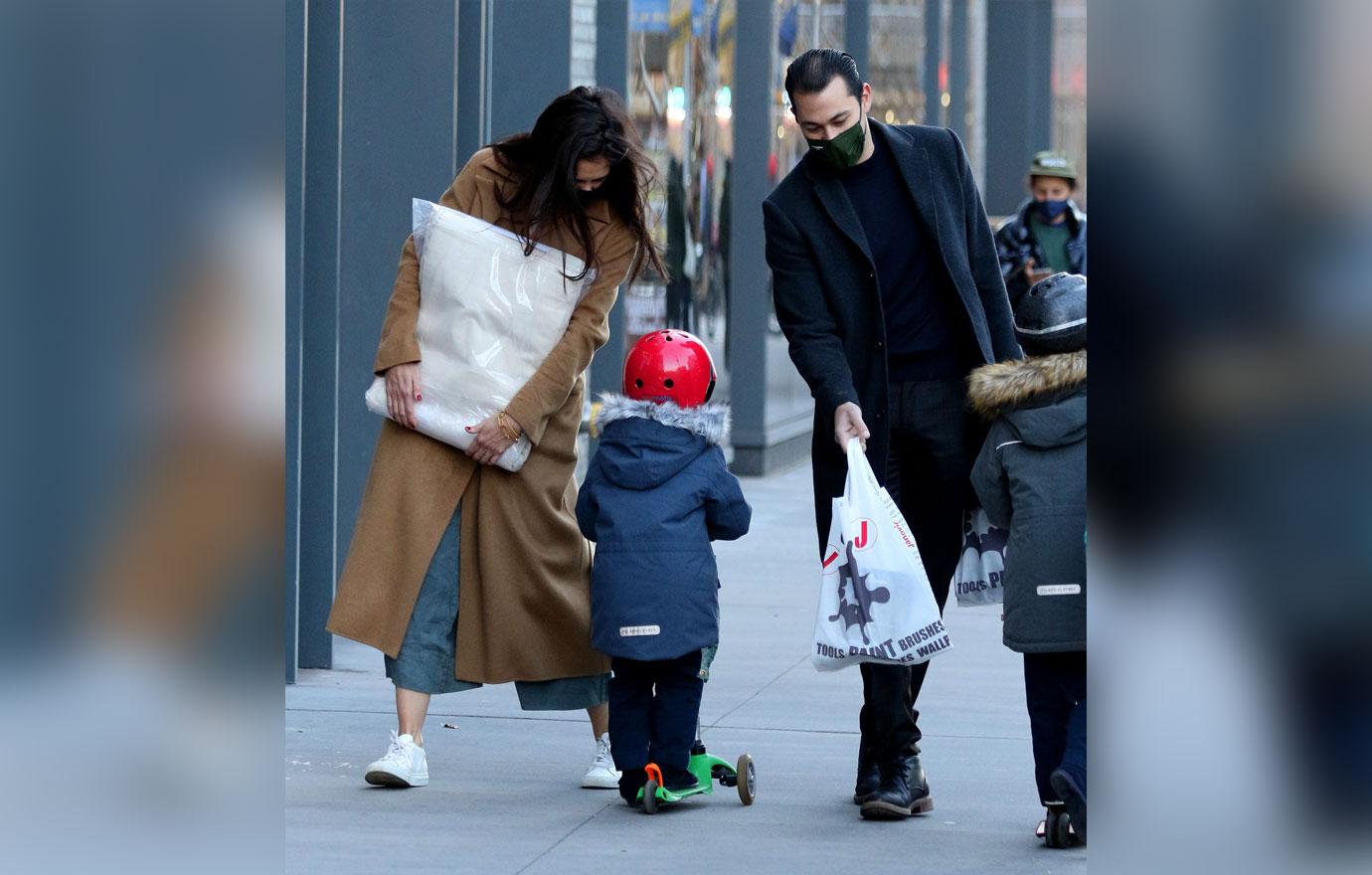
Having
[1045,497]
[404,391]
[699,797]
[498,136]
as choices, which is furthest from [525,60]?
[1045,497]

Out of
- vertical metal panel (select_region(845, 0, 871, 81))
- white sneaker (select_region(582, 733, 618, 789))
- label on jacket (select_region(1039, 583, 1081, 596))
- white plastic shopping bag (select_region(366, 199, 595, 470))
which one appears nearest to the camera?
label on jacket (select_region(1039, 583, 1081, 596))

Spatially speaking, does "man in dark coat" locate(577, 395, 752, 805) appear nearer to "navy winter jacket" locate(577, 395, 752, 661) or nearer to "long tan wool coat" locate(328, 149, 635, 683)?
"navy winter jacket" locate(577, 395, 752, 661)

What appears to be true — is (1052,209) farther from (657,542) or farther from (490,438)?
(657,542)

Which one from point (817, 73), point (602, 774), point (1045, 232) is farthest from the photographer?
point (1045, 232)

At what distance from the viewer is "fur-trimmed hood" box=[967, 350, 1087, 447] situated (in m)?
4.29

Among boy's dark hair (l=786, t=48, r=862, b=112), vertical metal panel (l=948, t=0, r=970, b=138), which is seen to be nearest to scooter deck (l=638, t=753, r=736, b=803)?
boy's dark hair (l=786, t=48, r=862, b=112)

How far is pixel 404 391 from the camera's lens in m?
4.93

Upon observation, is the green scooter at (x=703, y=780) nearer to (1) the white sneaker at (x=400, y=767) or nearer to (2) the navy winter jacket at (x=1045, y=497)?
(1) the white sneaker at (x=400, y=767)

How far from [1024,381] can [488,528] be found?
1.46 m

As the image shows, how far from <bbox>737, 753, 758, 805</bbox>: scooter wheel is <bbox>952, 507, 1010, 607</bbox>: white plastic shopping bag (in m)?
0.66

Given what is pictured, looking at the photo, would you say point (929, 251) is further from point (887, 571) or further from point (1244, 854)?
point (1244, 854)

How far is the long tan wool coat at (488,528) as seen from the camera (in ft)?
16.3

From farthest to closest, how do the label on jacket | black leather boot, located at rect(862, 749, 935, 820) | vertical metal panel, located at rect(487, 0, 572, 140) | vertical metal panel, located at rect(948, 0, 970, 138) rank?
1. vertical metal panel, located at rect(948, 0, 970, 138)
2. vertical metal panel, located at rect(487, 0, 572, 140)
3. black leather boot, located at rect(862, 749, 935, 820)
4. the label on jacket

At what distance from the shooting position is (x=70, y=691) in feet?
5.23
